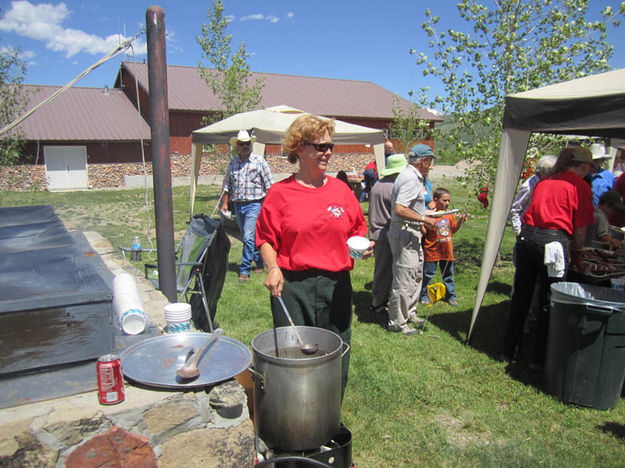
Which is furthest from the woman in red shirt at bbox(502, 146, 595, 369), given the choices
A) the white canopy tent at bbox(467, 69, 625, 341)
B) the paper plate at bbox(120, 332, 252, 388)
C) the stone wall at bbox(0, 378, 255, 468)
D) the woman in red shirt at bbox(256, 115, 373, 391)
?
the stone wall at bbox(0, 378, 255, 468)

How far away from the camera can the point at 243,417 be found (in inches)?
91.7

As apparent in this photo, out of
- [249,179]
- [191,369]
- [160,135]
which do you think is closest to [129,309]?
[191,369]

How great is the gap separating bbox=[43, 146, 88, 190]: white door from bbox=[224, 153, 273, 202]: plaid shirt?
794 inches

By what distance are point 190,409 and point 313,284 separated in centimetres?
101

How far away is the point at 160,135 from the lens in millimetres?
3408

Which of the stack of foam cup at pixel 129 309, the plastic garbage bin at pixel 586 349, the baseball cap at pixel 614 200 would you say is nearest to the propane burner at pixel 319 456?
the stack of foam cup at pixel 129 309

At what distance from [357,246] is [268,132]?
6910 mm

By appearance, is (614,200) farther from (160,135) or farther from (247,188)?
(160,135)

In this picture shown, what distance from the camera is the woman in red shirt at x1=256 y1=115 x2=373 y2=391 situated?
9.12ft

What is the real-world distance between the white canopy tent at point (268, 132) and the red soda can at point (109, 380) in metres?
7.30

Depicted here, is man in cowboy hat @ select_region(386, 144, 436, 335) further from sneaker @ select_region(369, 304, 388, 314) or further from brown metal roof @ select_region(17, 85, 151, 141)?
brown metal roof @ select_region(17, 85, 151, 141)

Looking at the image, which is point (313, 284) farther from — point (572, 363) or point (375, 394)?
point (572, 363)

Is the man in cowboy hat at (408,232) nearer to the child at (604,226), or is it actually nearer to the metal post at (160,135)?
the child at (604,226)

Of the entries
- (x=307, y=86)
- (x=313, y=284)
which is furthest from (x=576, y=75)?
(x=307, y=86)
